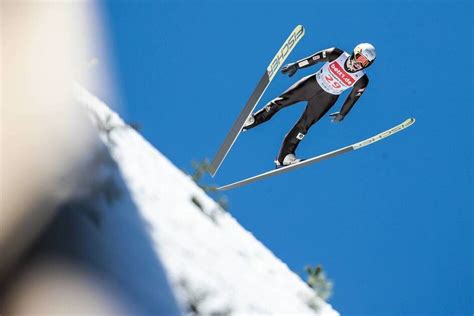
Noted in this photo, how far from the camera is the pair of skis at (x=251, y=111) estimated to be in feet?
28.3

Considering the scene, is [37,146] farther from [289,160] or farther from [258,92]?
[289,160]

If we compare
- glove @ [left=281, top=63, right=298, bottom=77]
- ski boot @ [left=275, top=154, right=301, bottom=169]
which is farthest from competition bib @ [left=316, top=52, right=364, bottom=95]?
ski boot @ [left=275, top=154, right=301, bottom=169]

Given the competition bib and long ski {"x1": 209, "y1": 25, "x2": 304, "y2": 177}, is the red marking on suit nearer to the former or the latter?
the competition bib

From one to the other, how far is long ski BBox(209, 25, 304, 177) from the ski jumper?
0.24 m

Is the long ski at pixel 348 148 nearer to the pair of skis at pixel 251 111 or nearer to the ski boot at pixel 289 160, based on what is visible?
the pair of skis at pixel 251 111

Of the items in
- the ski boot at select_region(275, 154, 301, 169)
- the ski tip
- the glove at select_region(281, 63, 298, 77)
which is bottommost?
the ski boot at select_region(275, 154, 301, 169)

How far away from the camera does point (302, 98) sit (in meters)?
9.17

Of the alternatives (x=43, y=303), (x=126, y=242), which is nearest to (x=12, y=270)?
(x=43, y=303)

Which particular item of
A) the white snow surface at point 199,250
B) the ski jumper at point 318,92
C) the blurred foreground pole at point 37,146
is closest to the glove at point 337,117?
the ski jumper at point 318,92

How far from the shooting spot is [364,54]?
8547 mm

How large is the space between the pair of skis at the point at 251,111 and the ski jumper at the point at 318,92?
24cm

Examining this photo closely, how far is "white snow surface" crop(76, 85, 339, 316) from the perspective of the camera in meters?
2.97

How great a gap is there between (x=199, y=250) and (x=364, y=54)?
583 cm

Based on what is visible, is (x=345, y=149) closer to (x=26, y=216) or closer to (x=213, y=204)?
(x=213, y=204)
